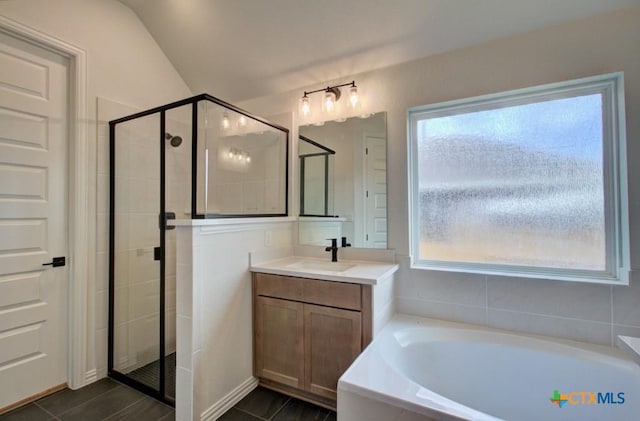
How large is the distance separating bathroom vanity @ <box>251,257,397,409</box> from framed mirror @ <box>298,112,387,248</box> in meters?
0.36

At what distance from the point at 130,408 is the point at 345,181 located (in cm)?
213

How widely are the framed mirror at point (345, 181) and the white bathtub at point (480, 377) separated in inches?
29.7

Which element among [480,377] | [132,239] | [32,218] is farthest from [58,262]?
[480,377]

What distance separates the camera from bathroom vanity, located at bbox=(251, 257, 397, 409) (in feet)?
5.62

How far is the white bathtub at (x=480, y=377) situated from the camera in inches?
47.7

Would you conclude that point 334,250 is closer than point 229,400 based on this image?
No

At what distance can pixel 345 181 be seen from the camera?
238 cm

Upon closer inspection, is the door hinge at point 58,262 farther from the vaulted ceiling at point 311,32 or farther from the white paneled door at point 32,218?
the vaulted ceiling at point 311,32

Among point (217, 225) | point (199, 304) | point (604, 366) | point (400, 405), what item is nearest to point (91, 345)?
point (199, 304)

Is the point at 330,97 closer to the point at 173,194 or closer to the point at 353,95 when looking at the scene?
the point at 353,95

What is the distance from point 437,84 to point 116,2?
255 centimetres

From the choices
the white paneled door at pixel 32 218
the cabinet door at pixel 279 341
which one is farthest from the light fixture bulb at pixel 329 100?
the white paneled door at pixel 32 218

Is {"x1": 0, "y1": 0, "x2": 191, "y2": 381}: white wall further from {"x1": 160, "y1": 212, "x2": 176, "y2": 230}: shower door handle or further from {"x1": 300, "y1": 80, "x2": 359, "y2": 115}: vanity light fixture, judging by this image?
{"x1": 300, "y1": 80, "x2": 359, "y2": 115}: vanity light fixture

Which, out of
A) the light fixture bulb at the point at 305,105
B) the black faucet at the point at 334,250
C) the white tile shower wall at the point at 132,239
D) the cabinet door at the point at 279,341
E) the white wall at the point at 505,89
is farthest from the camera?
the light fixture bulb at the point at 305,105
